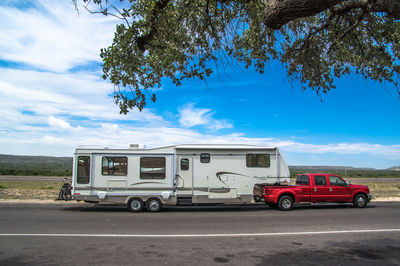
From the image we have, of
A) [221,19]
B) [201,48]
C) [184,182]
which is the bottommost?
[184,182]

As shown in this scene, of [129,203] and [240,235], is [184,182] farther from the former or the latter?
[240,235]

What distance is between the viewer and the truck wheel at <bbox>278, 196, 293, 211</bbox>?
13.5 m

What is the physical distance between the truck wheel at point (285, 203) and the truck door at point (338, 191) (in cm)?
199

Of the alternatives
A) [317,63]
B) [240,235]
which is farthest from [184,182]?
[317,63]

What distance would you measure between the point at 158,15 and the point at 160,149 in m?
8.30

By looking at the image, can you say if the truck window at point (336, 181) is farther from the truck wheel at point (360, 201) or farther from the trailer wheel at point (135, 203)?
the trailer wheel at point (135, 203)

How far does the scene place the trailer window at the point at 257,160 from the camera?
1405cm

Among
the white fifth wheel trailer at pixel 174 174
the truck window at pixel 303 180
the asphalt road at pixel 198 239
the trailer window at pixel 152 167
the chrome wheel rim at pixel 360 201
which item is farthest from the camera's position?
the chrome wheel rim at pixel 360 201

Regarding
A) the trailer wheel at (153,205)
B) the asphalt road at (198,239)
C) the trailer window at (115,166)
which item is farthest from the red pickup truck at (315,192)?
the trailer window at (115,166)

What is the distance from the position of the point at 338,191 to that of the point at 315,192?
116cm

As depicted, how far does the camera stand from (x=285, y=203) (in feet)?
44.7

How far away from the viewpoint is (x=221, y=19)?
684cm

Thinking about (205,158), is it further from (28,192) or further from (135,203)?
(28,192)

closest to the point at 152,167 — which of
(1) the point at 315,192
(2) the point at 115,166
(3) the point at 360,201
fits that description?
(2) the point at 115,166
